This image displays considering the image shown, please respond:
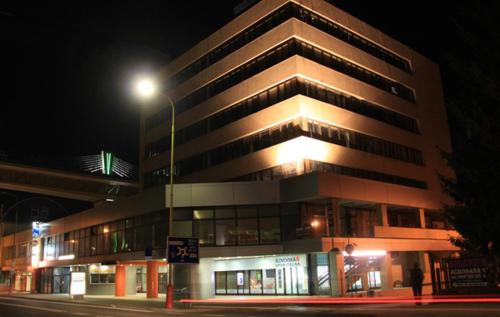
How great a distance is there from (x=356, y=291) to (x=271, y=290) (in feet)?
19.9

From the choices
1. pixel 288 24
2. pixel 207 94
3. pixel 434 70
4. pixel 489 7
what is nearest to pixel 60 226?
pixel 207 94

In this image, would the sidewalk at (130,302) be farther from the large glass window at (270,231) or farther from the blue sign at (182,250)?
the large glass window at (270,231)

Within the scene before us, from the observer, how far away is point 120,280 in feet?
138

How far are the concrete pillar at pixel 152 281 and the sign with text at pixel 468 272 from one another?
2198 cm

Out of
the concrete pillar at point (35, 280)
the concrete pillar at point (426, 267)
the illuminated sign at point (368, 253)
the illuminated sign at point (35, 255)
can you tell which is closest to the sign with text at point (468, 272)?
the illuminated sign at point (368, 253)

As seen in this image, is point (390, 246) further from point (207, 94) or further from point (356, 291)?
point (207, 94)

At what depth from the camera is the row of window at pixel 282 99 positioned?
41.4m

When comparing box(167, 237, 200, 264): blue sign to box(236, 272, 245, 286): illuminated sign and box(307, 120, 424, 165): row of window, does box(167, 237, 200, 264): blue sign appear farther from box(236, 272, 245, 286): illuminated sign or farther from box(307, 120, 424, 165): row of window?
box(307, 120, 424, 165): row of window

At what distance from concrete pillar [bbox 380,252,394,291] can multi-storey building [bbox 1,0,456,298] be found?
12cm

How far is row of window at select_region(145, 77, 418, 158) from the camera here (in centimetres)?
4144

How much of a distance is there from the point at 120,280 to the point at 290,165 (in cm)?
1746

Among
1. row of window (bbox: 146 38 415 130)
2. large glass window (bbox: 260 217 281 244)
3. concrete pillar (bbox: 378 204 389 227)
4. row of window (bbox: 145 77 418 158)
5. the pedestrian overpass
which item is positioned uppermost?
row of window (bbox: 146 38 415 130)

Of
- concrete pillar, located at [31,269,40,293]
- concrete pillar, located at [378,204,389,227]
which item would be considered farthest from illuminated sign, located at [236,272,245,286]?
concrete pillar, located at [31,269,40,293]

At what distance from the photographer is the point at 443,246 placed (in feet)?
140
